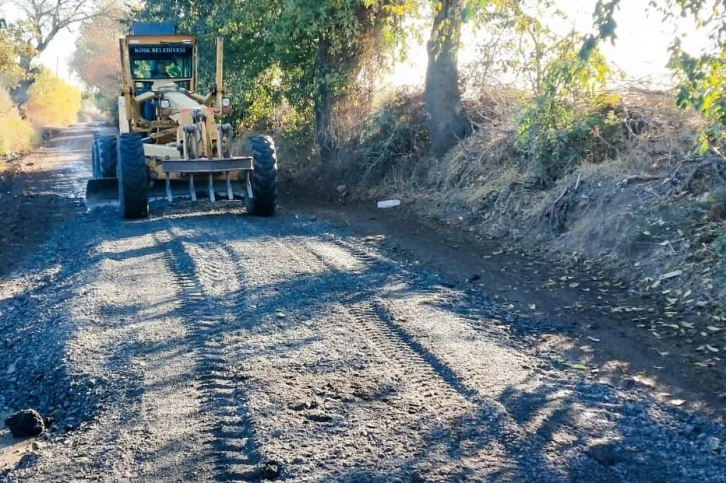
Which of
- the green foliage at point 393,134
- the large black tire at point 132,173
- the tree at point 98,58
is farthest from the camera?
the tree at point 98,58

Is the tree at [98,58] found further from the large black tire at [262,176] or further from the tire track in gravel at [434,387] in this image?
the tire track in gravel at [434,387]

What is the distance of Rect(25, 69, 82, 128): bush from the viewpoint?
46031 mm

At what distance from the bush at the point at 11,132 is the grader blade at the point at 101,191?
15681mm

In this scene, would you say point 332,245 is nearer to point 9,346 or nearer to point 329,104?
point 9,346

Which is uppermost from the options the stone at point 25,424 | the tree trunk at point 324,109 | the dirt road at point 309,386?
the tree trunk at point 324,109

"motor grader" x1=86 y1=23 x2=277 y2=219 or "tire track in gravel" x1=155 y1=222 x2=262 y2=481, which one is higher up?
"motor grader" x1=86 y1=23 x2=277 y2=219

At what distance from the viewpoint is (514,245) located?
10336mm

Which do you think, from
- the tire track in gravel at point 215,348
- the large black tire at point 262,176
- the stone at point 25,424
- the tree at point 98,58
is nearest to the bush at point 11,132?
the tree at point 98,58

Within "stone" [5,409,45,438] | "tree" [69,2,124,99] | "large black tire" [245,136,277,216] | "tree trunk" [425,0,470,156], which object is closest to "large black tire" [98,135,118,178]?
"large black tire" [245,136,277,216]

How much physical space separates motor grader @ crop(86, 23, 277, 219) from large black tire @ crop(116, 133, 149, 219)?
0.05 ft

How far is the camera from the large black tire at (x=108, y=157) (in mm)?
13531

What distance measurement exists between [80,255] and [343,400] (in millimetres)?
5931

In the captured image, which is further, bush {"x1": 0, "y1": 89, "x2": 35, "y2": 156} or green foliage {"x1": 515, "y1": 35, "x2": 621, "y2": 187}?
bush {"x1": 0, "y1": 89, "x2": 35, "y2": 156}

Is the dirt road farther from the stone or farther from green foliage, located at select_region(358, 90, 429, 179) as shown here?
green foliage, located at select_region(358, 90, 429, 179)
